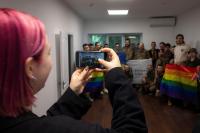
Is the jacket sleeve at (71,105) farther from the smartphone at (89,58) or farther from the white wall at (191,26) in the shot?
the white wall at (191,26)

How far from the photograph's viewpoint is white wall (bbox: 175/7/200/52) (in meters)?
7.33

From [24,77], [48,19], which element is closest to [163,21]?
[48,19]

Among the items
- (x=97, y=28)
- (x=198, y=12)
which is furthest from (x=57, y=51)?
(x=97, y=28)

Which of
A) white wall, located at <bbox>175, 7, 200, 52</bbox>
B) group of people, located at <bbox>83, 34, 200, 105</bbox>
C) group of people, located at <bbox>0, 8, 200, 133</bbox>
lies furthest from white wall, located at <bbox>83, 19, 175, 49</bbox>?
group of people, located at <bbox>0, 8, 200, 133</bbox>

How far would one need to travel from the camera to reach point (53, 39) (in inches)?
199

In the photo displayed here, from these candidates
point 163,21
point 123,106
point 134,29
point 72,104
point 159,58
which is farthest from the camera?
point 134,29

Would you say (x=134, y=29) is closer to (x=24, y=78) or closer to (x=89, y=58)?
(x=89, y=58)

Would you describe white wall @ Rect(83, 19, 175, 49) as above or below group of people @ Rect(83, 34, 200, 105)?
above

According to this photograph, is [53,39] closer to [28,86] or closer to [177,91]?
[177,91]

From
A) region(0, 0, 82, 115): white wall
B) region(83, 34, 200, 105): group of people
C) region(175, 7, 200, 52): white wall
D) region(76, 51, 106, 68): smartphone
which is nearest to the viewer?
region(76, 51, 106, 68): smartphone

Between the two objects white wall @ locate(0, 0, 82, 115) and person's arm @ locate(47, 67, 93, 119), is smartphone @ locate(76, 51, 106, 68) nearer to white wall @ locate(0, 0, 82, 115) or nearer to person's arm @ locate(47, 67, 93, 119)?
person's arm @ locate(47, 67, 93, 119)

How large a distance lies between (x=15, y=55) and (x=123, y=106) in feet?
1.19

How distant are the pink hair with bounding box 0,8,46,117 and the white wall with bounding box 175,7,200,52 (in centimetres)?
716

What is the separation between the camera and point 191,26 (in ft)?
26.1
